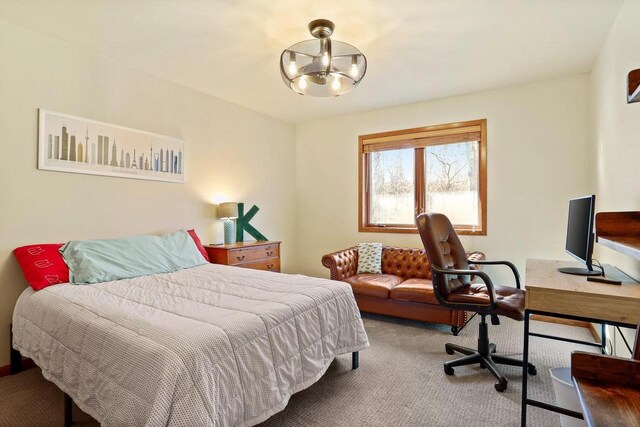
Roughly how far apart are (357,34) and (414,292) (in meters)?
2.51

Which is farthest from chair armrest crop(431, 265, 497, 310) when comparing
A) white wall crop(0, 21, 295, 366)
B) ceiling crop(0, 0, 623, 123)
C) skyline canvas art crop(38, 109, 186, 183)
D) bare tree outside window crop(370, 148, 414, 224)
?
skyline canvas art crop(38, 109, 186, 183)

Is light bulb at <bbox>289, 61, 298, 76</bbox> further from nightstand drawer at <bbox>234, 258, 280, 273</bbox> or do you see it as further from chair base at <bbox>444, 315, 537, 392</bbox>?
chair base at <bbox>444, 315, 537, 392</bbox>

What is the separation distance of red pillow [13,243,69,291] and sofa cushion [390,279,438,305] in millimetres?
2978

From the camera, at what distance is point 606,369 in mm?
867

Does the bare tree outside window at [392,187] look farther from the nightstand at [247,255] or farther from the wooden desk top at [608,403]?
the wooden desk top at [608,403]

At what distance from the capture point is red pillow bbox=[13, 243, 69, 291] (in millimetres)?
2350

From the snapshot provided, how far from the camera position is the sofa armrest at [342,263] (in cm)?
380

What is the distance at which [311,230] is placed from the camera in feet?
17.3

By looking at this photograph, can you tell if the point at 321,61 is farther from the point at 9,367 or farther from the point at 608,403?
the point at 9,367

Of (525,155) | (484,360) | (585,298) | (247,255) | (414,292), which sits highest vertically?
(525,155)

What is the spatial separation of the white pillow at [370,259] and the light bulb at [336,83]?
224cm

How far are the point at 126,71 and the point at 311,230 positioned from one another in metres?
3.21

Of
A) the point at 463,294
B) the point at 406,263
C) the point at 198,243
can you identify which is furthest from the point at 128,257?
the point at 406,263

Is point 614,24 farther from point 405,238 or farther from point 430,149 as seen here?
point 405,238
